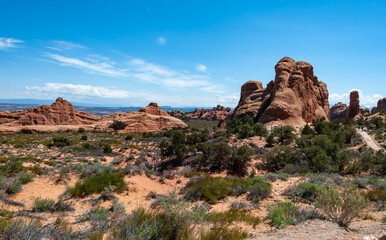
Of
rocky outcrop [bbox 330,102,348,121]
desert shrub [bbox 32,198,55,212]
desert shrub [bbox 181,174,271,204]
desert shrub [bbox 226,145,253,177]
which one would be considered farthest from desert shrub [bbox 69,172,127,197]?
rocky outcrop [bbox 330,102,348,121]

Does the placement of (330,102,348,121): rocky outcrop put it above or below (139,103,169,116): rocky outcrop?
above

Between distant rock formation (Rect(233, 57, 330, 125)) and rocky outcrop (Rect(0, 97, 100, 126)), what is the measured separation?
3862cm

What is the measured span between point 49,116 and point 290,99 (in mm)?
51616

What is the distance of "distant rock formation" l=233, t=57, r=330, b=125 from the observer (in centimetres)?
3178

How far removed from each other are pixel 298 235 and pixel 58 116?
53.3 metres

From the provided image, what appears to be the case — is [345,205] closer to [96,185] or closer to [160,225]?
[160,225]

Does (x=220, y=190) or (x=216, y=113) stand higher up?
(x=216, y=113)

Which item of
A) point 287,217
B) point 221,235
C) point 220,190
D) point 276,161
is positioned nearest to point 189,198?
point 220,190

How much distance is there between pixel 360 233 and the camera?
4.10 m

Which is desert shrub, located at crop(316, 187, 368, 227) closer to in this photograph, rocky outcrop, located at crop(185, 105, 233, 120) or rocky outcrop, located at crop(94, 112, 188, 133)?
rocky outcrop, located at crop(94, 112, 188, 133)

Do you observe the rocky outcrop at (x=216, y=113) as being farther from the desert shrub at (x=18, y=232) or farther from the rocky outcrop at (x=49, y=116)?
the desert shrub at (x=18, y=232)

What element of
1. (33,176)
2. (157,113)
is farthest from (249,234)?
(157,113)

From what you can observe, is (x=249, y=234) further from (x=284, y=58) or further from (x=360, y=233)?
(x=284, y=58)

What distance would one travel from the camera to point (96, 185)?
747cm
